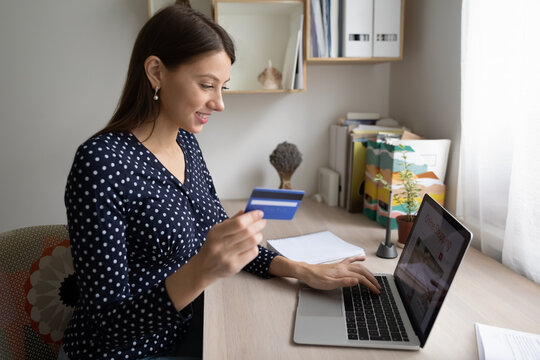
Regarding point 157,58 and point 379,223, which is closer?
point 157,58

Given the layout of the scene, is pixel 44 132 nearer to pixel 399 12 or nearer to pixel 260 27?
pixel 260 27

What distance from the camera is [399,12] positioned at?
178cm

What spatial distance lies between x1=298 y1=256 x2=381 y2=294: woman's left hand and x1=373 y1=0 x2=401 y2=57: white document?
1.06 metres

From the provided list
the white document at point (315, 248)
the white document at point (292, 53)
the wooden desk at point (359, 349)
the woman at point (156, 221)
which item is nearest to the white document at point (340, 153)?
the white document at point (292, 53)

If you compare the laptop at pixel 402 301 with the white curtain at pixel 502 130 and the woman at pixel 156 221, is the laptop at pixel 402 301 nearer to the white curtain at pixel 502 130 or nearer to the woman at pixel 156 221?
the woman at pixel 156 221

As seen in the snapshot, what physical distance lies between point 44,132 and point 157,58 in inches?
43.7

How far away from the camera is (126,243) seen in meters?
0.99

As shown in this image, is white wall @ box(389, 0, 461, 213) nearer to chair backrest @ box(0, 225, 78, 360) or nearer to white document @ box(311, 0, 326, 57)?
white document @ box(311, 0, 326, 57)

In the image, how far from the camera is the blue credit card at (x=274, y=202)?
851mm

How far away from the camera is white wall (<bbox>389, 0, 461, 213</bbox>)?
5.08 ft

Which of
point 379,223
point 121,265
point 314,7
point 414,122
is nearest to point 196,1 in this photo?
point 314,7

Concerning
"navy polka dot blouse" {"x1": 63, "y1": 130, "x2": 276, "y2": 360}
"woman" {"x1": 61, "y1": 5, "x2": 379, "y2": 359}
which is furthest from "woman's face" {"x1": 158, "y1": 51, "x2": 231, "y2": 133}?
"navy polka dot blouse" {"x1": 63, "y1": 130, "x2": 276, "y2": 360}

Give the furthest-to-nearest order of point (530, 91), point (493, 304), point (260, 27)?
1. point (260, 27)
2. point (530, 91)
3. point (493, 304)

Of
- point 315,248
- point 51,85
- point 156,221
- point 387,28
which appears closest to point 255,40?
point 387,28
